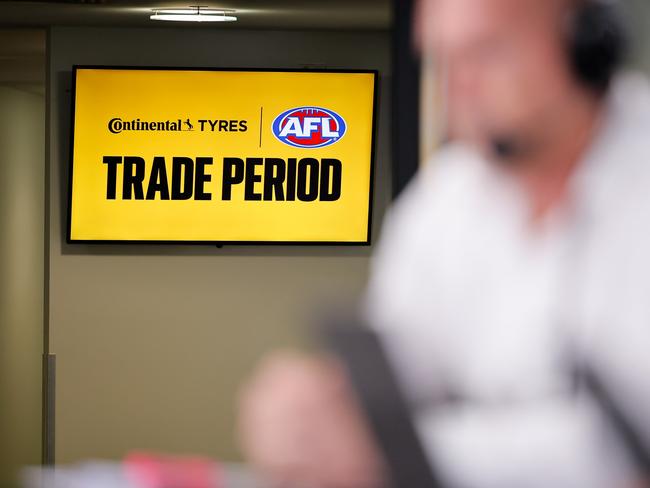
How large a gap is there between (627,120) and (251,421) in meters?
0.50

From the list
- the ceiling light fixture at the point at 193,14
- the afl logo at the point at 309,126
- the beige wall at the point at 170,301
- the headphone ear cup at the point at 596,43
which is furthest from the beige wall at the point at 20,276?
the headphone ear cup at the point at 596,43

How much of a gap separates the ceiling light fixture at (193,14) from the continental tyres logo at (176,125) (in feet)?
1.80

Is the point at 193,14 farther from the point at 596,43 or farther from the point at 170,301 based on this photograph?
the point at 596,43

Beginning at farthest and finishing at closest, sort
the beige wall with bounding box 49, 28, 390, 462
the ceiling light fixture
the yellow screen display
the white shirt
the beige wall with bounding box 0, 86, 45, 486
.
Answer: the beige wall with bounding box 0, 86, 45, 486, the beige wall with bounding box 49, 28, 390, 462, the yellow screen display, the ceiling light fixture, the white shirt

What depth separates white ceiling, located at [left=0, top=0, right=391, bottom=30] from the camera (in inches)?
173

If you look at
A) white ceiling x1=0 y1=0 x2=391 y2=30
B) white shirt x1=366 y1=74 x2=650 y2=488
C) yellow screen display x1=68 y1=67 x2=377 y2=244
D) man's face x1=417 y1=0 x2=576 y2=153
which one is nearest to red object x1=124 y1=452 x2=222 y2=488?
white shirt x1=366 y1=74 x2=650 y2=488

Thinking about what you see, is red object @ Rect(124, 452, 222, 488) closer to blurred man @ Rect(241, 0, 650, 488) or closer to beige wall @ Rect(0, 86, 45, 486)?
blurred man @ Rect(241, 0, 650, 488)

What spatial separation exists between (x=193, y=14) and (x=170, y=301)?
1416 millimetres

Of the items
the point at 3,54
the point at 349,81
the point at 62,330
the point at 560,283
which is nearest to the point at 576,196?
the point at 560,283

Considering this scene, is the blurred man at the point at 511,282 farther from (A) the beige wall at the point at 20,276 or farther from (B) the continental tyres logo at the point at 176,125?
(A) the beige wall at the point at 20,276

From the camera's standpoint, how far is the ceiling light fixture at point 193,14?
4551mm

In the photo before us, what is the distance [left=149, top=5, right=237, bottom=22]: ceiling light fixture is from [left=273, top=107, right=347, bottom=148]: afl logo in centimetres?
61

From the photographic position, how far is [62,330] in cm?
524

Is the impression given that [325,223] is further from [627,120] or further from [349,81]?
[627,120]
